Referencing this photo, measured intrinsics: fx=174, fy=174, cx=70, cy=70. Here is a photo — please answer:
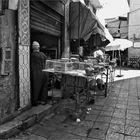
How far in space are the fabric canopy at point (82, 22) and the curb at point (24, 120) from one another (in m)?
3.24

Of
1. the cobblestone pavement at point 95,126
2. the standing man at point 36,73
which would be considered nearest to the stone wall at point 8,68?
the cobblestone pavement at point 95,126

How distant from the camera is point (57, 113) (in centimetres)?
473

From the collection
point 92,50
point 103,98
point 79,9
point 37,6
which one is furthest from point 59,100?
point 92,50

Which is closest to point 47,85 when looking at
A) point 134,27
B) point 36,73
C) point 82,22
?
point 36,73

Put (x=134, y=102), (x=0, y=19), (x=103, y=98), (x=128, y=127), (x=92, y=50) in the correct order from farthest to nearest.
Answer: (x=92, y=50) → (x=103, y=98) → (x=134, y=102) → (x=128, y=127) → (x=0, y=19)

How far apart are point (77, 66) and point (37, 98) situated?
1404 millimetres

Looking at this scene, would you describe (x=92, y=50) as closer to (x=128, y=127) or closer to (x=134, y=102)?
(x=134, y=102)

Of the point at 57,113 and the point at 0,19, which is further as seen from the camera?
the point at 57,113

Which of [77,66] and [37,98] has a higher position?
[77,66]

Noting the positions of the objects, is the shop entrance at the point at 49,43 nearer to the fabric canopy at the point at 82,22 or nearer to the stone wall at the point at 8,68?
the fabric canopy at the point at 82,22

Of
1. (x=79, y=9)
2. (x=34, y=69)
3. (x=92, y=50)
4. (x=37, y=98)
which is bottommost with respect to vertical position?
(x=37, y=98)

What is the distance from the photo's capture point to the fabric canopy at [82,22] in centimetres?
645

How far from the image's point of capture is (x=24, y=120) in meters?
3.79

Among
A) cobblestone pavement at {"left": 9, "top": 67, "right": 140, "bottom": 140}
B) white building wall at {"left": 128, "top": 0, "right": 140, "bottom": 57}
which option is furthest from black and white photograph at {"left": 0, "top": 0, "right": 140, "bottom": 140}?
white building wall at {"left": 128, "top": 0, "right": 140, "bottom": 57}
